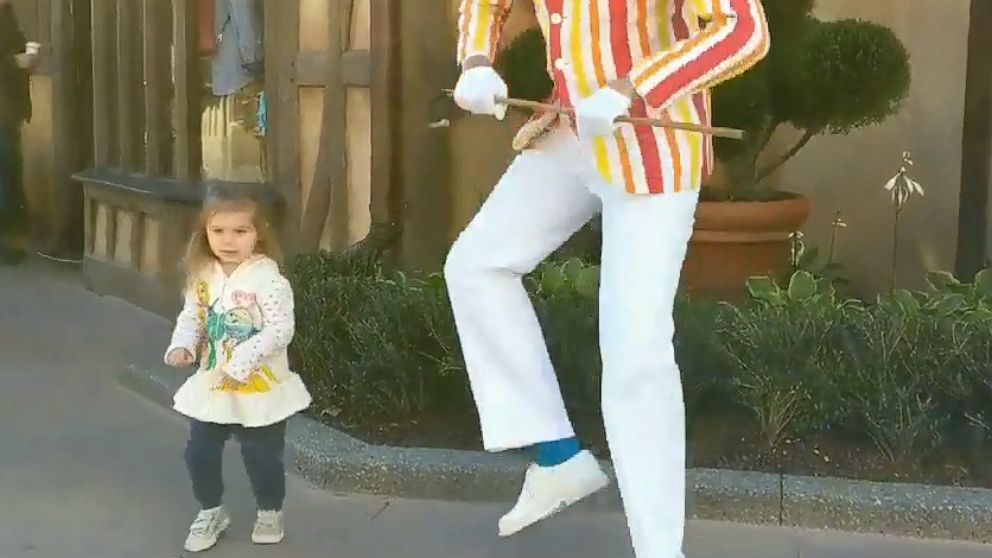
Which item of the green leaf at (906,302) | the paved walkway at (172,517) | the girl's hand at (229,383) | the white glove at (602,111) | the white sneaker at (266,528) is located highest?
the white glove at (602,111)

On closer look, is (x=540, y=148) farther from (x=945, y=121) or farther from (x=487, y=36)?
(x=945, y=121)

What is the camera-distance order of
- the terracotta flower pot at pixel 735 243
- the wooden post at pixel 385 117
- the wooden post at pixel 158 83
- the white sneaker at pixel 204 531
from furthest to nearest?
the wooden post at pixel 158 83
the wooden post at pixel 385 117
the terracotta flower pot at pixel 735 243
the white sneaker at pixel 204 531

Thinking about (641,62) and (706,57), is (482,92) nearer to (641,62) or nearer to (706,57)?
(641,62)

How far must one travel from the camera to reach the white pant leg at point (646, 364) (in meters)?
2.82

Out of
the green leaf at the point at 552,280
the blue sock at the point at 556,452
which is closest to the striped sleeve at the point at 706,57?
the blue sock at the point at 556,452

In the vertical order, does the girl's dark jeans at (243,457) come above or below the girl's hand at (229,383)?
below

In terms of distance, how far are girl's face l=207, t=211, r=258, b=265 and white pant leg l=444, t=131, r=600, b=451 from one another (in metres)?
0.51

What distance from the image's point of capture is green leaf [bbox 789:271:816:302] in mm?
4285

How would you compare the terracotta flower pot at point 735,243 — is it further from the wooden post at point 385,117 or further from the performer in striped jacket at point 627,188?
the performer in striped jacket at point 627,188

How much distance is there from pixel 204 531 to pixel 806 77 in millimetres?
2753

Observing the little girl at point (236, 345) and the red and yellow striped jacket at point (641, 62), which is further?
the little girl at point (236, 345)

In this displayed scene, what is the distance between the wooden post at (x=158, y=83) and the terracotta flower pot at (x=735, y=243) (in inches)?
111

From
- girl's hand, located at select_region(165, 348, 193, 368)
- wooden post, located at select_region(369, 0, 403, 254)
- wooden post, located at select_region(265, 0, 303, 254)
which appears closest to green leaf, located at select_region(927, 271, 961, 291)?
wooden post, located at select_region(369, 0, 403, 254)

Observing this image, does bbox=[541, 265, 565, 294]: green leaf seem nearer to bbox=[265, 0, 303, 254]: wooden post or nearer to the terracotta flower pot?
the terracotta flower pot
